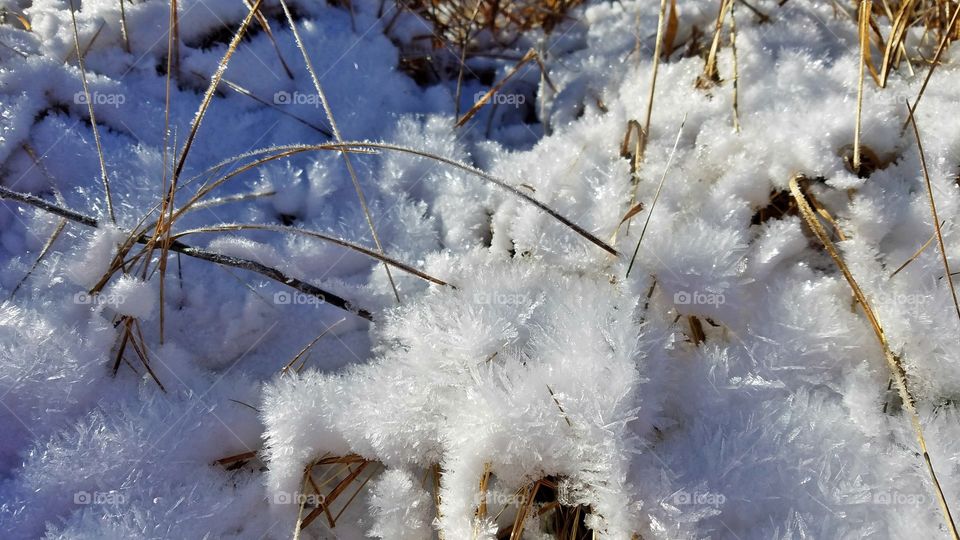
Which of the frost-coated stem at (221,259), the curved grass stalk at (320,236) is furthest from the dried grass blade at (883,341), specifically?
the frost-coated stem at (221,259)

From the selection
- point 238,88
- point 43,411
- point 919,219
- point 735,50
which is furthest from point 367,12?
point 919,219

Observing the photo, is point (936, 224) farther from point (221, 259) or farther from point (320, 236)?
point (221, 259)

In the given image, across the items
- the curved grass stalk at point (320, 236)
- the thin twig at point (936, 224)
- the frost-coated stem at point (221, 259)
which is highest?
the thin twig at point (936, 224)

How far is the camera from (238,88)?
1734 mm

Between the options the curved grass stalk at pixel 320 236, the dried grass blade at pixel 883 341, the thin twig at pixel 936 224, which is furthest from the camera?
the curved grass stalk at pixel 320 236

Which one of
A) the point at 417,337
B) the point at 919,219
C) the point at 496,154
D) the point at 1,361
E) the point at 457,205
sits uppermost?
the point at 919,219

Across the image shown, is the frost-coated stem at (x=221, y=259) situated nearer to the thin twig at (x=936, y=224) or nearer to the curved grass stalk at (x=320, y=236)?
Result: the curved grass stalk at (x=320, y=236)

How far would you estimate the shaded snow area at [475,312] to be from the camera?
3.77 ft

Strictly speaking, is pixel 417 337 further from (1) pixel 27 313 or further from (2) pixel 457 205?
(1) pixel 27 313

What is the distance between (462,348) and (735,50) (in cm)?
120

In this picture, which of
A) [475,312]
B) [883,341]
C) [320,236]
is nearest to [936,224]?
[883,341]

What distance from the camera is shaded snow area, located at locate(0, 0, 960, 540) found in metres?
1.15

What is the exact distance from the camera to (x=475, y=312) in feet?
4.26

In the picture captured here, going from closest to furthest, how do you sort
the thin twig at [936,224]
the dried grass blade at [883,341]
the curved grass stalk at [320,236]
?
1. the dried grass blade at [883,341]
2. the thin twig at [936,224]
3. the curved grass stalk at [320,236]
